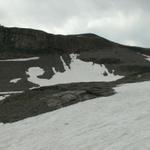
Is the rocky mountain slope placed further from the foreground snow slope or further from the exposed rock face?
the foreground snow slope

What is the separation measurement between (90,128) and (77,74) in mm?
56657

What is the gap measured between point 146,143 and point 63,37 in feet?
264

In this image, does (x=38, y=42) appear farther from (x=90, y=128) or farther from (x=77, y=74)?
(x=90, y=128)

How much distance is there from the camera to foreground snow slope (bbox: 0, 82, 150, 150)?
41.7ft

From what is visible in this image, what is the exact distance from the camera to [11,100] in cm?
2489

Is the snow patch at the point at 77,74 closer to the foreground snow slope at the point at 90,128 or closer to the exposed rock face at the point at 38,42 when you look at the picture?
the exposed rock face at the point at 38,42

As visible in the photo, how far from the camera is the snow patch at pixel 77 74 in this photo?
65.4 m

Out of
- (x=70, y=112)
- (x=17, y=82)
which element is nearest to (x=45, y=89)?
(x=70, y=112)

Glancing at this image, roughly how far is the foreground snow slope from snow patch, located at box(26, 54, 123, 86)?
1723 inches

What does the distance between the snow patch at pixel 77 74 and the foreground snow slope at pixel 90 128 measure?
1723 inches

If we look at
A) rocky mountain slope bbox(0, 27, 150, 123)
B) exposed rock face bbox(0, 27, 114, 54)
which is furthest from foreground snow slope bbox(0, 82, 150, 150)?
exposed rock face bbox(0, 27, 114, 54)

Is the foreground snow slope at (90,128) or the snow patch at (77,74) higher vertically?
the snow patch at (77,74)

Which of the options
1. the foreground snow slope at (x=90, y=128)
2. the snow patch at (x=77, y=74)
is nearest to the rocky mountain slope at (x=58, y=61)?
the snow patch at (x=77, y=74)

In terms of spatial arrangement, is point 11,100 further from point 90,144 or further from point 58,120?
point 90,144
